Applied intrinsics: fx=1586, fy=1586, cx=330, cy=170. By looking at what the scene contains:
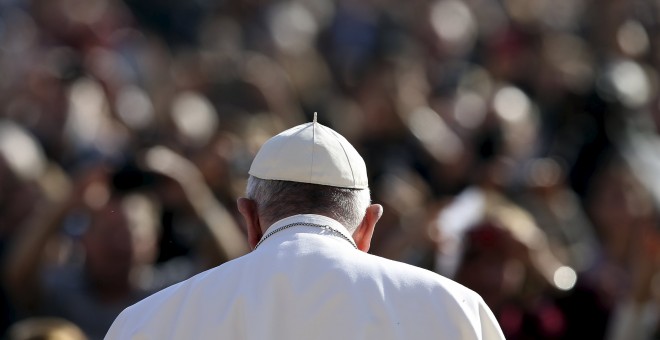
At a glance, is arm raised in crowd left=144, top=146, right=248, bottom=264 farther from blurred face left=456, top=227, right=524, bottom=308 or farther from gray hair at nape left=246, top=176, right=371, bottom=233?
gray hair at nape left=246, top=176, right=371, bottom=233

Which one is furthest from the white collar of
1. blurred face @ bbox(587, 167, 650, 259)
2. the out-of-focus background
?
blurred face @ bbox(587, 167, 650, 259)

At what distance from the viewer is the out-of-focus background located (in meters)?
7.26

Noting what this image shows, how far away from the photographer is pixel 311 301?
3.71 m

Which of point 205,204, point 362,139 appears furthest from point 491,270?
point 362,139

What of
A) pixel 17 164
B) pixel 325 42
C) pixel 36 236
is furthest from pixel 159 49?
pixel 36 236

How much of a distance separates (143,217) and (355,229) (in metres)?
3.62

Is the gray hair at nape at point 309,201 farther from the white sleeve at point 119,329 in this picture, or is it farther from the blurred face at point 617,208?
the blurred face at point 617,208

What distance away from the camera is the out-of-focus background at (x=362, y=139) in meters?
7.26

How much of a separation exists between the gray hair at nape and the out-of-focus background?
8.55 ft

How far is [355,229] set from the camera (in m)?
3.93

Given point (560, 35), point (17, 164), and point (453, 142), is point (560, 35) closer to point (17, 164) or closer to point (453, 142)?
point (453, 142)

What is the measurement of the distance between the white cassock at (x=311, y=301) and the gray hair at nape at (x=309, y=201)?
2.6 inches

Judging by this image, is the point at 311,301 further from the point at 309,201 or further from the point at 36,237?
the point at 36,237

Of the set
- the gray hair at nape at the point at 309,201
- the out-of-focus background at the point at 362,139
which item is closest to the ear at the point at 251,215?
the gray hair at nape at the point at 309,201
